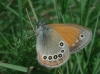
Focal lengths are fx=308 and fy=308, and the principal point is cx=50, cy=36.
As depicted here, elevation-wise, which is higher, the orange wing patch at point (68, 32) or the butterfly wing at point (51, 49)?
the orange wing patch at point (68, 32)

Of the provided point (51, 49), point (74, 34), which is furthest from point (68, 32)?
point (51, 49)

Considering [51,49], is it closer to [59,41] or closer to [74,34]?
[59,41]

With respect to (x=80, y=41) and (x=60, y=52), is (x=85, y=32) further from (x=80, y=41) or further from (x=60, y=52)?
(x=60, y=52)

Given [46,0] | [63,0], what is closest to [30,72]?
[63,0]

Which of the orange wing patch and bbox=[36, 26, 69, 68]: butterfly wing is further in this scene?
the orange wing patch

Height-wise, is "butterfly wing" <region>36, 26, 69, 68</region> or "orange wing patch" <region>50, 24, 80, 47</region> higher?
"orange wing patch" <region>50, 24, 80, 47</region>
